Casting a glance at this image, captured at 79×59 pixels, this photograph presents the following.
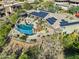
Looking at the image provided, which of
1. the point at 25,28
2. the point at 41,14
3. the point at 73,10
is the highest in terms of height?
the point at 25,28

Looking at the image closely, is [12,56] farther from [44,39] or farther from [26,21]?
[26,21]

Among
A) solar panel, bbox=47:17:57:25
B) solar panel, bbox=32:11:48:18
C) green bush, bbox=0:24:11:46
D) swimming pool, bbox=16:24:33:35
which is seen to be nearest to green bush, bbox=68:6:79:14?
solar panel, bbox=32:11:48:18

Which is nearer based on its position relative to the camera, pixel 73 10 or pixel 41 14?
pixel 41 14

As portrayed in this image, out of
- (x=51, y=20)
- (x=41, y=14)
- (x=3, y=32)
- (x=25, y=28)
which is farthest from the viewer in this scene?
(x=41, y=14)

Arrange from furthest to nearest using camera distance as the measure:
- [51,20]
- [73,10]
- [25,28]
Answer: [73,10] < [51,20] < [25,28]

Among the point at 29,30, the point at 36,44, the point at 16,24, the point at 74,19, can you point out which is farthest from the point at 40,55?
the point at 74,19

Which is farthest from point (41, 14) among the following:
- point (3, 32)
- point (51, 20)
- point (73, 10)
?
point (3, 32)

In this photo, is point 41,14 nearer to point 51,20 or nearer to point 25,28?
point 51,20

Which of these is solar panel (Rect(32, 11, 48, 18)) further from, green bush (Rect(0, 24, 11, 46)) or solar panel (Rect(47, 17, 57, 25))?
green bush (Rect(0, 24, 11, 46))

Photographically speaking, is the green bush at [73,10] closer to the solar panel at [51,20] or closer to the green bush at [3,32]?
the solar panel at [51,20]
